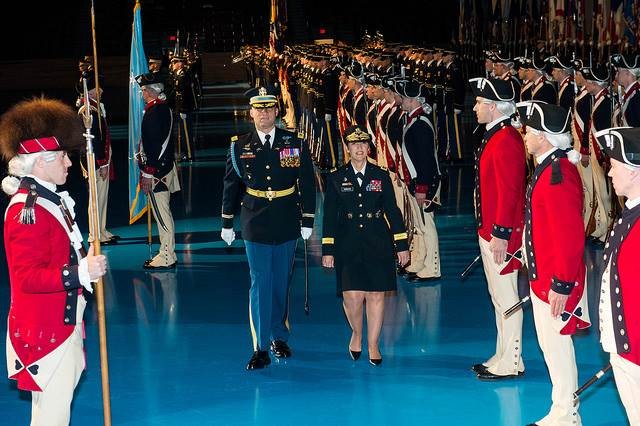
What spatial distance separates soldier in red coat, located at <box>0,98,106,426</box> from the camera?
15.6 ft

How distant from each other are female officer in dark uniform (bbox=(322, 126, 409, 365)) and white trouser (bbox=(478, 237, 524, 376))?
61 cm

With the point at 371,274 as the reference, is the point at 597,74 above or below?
above

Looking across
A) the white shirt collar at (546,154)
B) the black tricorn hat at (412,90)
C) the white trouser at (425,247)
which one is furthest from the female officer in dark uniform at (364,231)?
the white trouser at (425,247)

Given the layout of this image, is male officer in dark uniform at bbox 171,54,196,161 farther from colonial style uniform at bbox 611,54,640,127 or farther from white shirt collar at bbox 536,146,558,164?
white shirt collar at bbox 536,146,558,164

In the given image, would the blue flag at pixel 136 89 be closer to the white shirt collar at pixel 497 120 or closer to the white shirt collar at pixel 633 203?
the white shirt collar at pixel 497 120

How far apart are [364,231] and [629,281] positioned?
2.92 meters

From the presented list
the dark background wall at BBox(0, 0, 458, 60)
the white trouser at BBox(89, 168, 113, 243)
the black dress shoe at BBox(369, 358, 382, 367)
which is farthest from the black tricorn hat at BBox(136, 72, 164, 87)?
the dark background wall at BBox(0, 0, 458, 60)

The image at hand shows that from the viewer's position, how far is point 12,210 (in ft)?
15.8

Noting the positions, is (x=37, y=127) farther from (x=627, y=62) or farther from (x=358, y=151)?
(x=627, y=62)

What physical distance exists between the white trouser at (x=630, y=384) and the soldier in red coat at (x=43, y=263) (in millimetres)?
2130

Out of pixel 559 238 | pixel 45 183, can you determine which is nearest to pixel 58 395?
pixel 45 183

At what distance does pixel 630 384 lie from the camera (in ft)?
15.1

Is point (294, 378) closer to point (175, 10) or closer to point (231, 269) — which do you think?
point (231, 269)

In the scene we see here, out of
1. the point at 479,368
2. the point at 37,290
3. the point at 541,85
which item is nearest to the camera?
the point at 37,290
